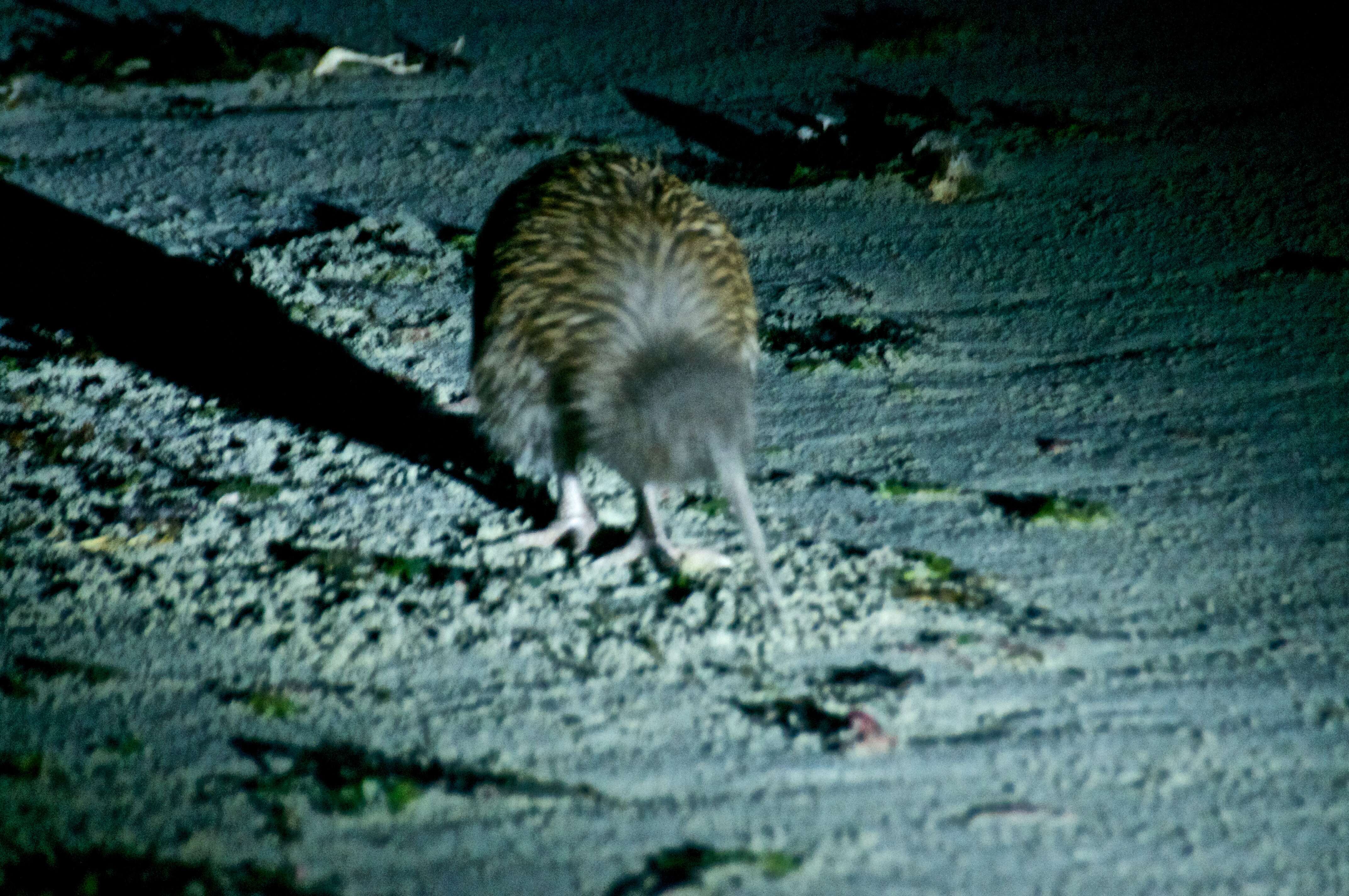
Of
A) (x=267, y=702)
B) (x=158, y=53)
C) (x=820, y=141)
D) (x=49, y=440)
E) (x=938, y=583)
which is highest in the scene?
(x=158, y=53)

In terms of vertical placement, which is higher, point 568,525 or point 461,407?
point 461,407

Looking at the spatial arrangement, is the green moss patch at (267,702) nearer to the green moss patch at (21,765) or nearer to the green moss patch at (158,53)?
the green moss patch at (21,765)

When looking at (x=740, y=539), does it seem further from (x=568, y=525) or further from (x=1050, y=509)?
(x=1050, y=509)

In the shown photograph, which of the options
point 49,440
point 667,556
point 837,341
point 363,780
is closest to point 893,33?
point 837,341

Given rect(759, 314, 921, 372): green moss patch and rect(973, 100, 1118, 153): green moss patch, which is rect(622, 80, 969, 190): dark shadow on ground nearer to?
rect(973, 100, 1118, 153): green moss patch

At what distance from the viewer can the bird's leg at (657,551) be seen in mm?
3895

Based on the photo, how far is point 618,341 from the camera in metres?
3.51

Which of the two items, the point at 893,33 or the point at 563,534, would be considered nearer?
the point at 563,534

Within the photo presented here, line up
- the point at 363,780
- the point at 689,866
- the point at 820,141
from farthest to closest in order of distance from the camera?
the point at 820,141, the point at 363,780, the point at 689,866

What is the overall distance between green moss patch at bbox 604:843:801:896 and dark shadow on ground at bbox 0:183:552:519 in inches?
62.3

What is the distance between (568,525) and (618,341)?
82 centimetres

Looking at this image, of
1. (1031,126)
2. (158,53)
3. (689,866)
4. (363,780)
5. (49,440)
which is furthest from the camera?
(158,53)

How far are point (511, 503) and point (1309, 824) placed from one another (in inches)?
98.6

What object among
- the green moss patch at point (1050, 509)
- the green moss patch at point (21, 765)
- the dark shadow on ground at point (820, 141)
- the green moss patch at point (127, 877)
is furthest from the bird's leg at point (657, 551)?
the dark shadow on ground at point (820, 141)
